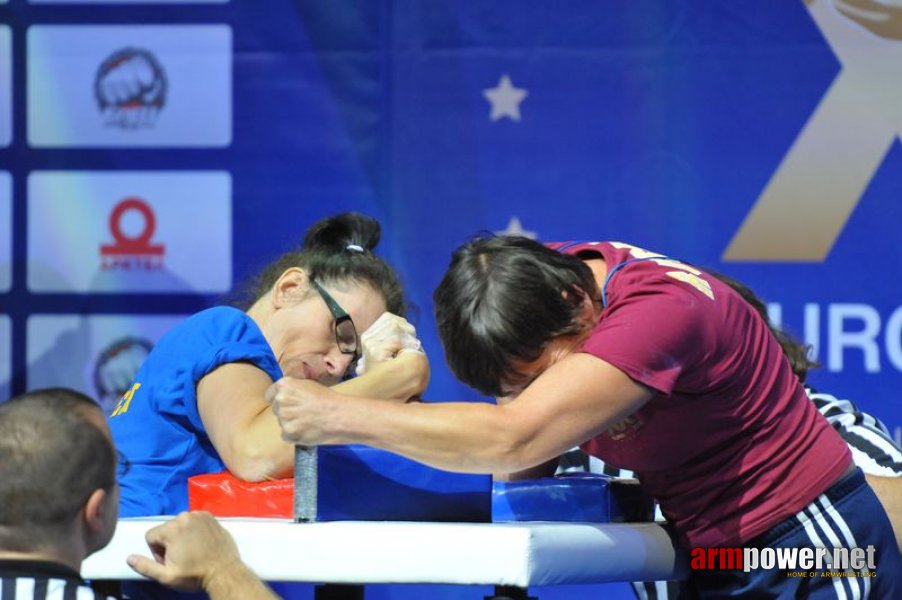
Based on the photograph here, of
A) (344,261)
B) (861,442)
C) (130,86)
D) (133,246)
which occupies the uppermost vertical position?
(130,86)

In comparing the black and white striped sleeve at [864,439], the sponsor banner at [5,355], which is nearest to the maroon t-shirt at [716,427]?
the black and white striped sleeve at [864,439]

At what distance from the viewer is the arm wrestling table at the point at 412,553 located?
1.56 metres

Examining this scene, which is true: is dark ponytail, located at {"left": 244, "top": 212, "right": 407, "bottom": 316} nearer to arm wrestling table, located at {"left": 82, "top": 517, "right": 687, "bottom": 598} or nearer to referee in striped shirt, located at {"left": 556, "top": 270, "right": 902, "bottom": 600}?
referee in striped shirt, located at {"left": 556, "top": 270, "right": 902, "bottom": 600}

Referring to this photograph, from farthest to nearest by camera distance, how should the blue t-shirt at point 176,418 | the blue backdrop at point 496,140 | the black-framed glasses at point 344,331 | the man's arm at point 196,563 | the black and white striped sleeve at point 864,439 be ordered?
the blue backdrop at point 496,140 → the black-framed glasses at point 344,331 → the black and white striped sleeve at point 864,439 → the blue t-shirt at point 176,418 → the man's arm at point 196,563

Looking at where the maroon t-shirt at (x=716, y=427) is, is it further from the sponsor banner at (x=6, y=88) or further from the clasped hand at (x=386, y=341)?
the sponsor banner at (x=6, y=88)

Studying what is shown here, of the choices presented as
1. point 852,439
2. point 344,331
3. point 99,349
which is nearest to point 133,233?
point 99,349

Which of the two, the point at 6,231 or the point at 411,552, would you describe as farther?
the point at 6,231

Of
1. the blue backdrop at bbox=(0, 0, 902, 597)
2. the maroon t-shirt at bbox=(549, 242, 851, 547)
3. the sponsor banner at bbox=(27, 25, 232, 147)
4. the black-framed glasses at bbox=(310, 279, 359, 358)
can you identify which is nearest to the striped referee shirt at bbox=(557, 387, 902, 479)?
the maroon t-shirt at bbox=(549, 242, 851, 547)

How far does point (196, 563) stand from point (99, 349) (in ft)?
6.63

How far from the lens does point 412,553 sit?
159 centimetres

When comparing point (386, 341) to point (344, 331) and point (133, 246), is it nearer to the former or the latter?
point (344, 331)

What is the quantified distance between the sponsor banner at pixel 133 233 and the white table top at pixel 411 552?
1.80 meters

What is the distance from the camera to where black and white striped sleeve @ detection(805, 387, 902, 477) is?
7.46 feet

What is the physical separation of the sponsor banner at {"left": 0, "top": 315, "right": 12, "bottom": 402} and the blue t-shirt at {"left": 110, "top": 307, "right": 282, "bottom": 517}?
1363mm
